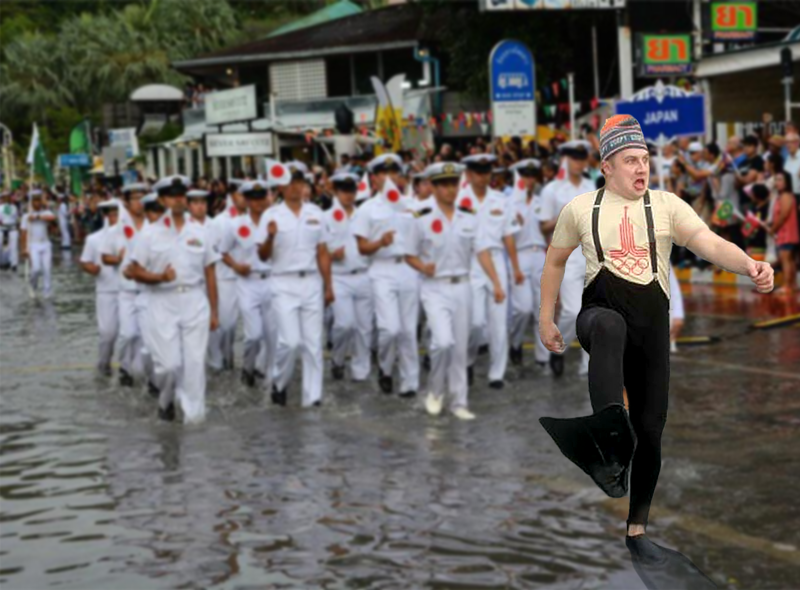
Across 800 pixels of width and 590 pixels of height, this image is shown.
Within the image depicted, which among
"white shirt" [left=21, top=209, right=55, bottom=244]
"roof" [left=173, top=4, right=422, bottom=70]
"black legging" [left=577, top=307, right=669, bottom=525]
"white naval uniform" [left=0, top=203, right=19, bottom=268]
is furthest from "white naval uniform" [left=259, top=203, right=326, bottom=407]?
"roof" [left=173, top=4, right=422, bottom=70]

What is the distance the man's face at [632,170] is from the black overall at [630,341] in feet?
0.19

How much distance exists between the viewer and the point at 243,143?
2492 centimetres

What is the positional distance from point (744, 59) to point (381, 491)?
57.3ft

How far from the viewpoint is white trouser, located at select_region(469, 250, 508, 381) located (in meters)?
15.3

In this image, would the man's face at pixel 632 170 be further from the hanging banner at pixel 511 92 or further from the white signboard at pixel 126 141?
the white signboard at pixel 126 141

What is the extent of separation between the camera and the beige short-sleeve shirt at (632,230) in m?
4.50

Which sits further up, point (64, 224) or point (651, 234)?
point (651, 234)

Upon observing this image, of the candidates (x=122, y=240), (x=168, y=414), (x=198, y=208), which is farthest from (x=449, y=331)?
(x=122, y=240)

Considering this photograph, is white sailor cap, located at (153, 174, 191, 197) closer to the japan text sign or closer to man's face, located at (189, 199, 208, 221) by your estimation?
man's face, located at (189, 199, 208, 221)

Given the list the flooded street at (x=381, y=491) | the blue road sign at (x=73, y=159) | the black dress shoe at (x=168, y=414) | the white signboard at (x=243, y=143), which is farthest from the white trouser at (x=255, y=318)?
the blue road sign at (x=73, y=159)

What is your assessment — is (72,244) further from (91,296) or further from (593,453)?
(593,453)

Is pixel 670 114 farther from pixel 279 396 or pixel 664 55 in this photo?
pixel 664 55

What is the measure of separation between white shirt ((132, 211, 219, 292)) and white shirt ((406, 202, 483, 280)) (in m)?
1.84

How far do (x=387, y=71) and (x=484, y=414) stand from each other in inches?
1330
